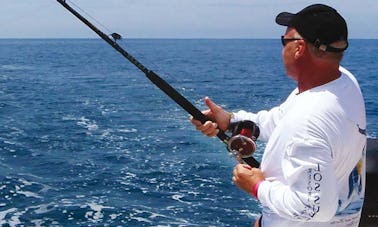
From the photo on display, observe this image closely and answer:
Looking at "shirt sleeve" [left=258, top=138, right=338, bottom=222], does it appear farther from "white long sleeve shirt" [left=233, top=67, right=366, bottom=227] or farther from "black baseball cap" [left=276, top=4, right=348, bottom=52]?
"black baseball cap" [left=276, top=4, right=348, bottom=52]

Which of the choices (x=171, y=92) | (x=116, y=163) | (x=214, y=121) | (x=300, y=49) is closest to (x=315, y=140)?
(x=300, y=49)

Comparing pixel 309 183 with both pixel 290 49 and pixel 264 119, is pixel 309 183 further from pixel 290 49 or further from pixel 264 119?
pixel 264 119

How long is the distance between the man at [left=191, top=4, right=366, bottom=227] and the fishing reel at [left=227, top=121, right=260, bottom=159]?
527 millimetres

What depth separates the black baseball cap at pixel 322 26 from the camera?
2020 mm

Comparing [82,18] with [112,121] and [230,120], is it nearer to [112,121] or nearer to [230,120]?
[230,120]

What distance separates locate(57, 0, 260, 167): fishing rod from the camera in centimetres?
289

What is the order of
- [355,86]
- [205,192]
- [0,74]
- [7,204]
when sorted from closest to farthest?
1. [355,86]
2. [7,204]
3. [205,192]
4. [0,74]

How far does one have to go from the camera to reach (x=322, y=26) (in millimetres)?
2023

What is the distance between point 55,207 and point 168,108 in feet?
47.9

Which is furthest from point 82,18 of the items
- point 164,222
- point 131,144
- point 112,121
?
point 112,121

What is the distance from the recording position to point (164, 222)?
11039 mm

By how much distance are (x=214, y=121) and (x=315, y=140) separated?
119 cm

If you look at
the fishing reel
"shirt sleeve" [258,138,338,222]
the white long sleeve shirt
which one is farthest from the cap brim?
the fishing reel

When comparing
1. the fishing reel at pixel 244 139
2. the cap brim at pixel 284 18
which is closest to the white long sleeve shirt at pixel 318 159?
the cap brim at pixel 284 18
